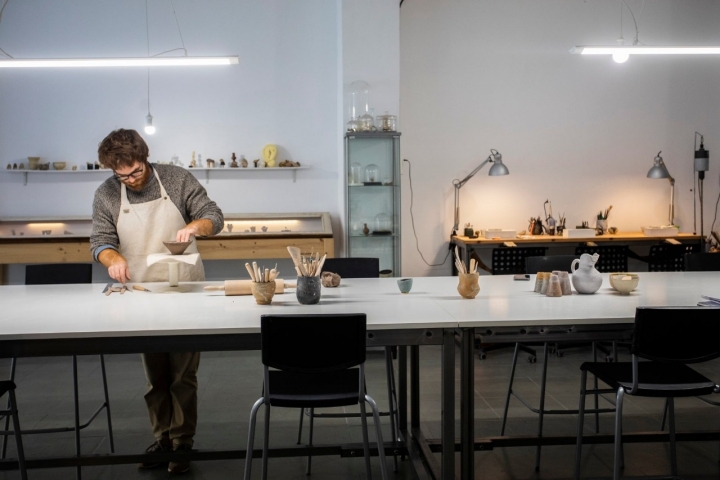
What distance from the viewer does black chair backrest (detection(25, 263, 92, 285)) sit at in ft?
13.1

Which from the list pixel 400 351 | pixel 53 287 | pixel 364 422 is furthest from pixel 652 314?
pixel 53 287

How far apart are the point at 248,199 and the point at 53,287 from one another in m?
3.23

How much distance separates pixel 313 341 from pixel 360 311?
1.35ft

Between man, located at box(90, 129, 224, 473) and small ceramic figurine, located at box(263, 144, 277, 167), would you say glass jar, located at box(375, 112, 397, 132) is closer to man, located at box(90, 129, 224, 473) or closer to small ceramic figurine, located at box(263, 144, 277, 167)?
small ceramic figurine, located at box(263, 144, 277, 167)

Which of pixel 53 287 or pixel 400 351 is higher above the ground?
pixel 53 287

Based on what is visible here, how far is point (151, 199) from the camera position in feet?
11.9

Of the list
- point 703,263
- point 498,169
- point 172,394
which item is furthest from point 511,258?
point 172,394

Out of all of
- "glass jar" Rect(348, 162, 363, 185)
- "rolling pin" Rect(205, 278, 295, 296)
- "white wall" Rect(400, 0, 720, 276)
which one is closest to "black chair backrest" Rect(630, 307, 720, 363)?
"rolling pin" Rect(205, 278, 295, 296)

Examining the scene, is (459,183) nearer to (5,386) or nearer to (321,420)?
(321,420)

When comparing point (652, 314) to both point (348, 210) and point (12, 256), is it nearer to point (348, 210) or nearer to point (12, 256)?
point (348, 210)

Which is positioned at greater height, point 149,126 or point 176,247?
point 149,126

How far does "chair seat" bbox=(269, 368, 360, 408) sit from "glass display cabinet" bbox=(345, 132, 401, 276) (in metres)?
3.05

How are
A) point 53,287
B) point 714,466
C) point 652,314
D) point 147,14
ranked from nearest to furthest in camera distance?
1. point 652,314
2. point 714,466
3. point 53,287
4. point 147,14

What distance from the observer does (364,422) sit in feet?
8.70
